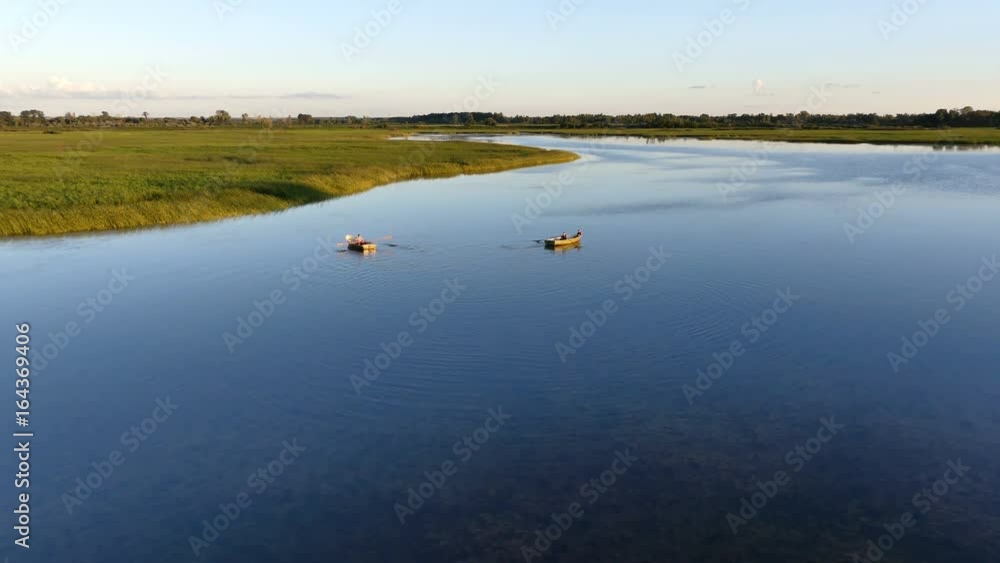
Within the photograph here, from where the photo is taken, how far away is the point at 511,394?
46.2 feet

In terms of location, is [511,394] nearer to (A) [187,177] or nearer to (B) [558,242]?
(B) [558,242]

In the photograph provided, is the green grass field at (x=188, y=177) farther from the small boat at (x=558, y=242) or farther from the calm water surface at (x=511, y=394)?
the small boat at (x=558, y=242)

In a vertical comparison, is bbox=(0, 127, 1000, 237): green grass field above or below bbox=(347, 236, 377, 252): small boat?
above

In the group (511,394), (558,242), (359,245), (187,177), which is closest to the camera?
(511,394)

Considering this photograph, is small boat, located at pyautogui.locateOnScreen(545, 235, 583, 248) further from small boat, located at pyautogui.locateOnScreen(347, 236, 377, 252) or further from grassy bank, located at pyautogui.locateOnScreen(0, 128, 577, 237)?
grassy bank, located at pyautogui.locateOnScreen(0, 128, 577, 237)

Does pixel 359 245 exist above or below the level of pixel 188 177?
below

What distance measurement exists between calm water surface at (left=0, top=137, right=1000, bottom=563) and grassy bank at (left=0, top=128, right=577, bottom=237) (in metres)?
3.45

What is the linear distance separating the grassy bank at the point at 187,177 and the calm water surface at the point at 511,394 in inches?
A: 136

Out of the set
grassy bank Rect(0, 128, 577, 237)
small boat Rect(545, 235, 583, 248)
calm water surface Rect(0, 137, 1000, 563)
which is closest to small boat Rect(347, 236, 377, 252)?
calm water surface Rect(0, 137, 1000, 563)

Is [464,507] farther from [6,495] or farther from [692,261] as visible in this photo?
[692,261]

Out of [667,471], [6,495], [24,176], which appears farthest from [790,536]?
[24,176]

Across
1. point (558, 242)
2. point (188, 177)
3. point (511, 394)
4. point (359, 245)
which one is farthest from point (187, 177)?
point (511, 394)

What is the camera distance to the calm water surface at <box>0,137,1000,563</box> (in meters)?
9.87

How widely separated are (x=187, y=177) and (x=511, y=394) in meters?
36.2
